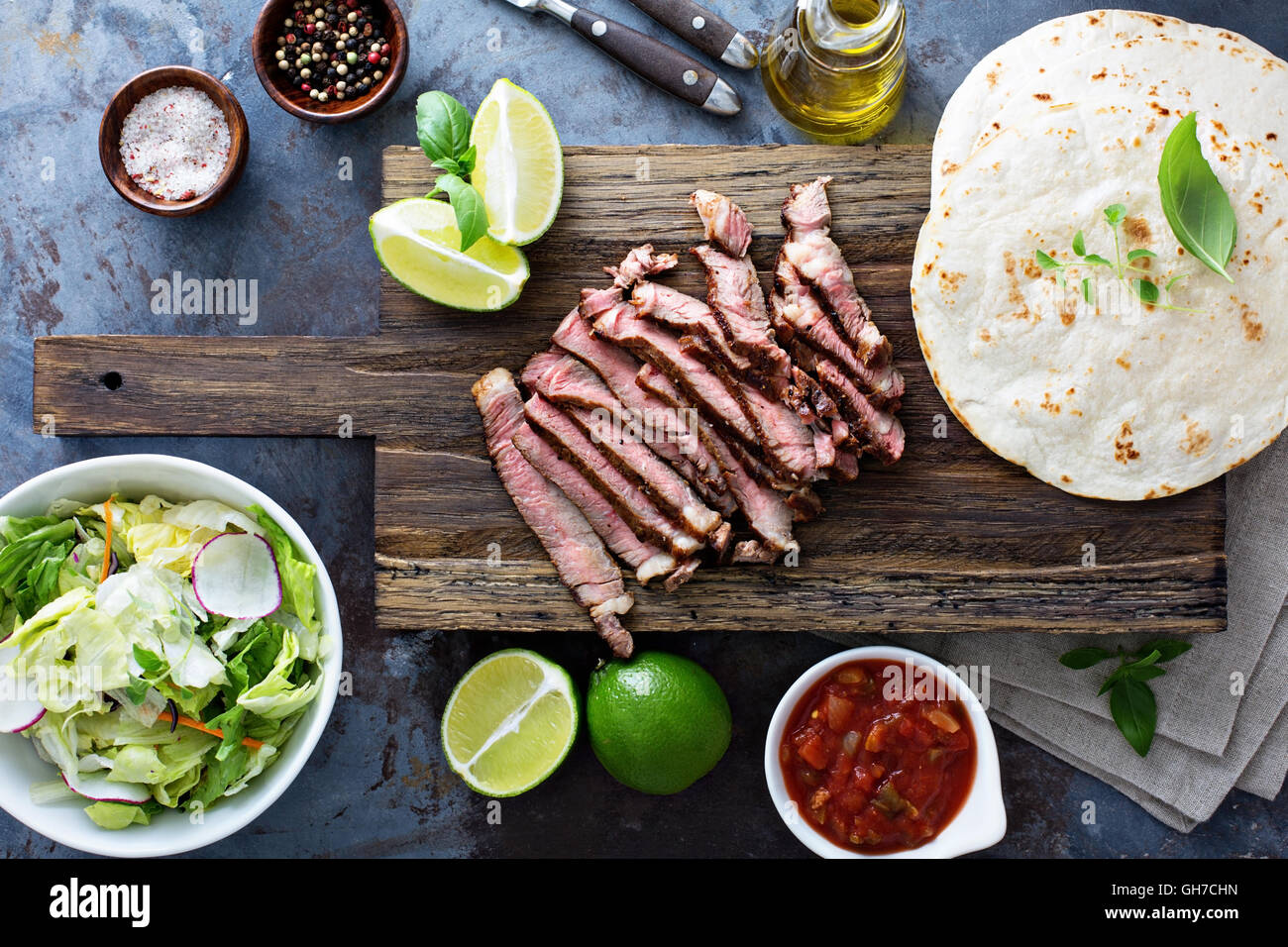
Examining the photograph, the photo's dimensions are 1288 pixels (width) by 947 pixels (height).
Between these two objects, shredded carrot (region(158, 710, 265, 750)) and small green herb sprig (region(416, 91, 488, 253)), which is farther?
small green herb sprig (region(416, 91, 488, 253))

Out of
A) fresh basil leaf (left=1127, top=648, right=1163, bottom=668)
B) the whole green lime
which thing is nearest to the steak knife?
the whole green lime

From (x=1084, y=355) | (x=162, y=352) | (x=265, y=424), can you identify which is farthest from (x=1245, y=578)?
(x=162, y=352)

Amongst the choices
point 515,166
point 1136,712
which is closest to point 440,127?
point 515,166

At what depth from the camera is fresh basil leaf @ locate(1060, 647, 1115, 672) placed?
3.44 meters

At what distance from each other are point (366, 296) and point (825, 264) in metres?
1.82

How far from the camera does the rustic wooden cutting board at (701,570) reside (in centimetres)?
336

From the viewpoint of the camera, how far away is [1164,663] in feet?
11.8

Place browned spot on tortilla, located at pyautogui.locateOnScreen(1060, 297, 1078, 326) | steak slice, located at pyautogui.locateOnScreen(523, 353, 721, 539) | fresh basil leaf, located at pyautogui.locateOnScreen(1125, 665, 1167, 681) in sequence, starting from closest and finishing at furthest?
1. browned spot on tortilla, located at pyautogui.locateOnScreen(1060, 297, 1078, 326)
2. steak slice, located at pyautogui.locateOnScreen(523, 353, 721, 539)
3. fresh basil leaf, located at pyautogui.locateOnScreen(1125, 665, 1167, 681)

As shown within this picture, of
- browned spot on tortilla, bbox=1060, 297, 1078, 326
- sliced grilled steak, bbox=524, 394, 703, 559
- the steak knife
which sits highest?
the steak knife

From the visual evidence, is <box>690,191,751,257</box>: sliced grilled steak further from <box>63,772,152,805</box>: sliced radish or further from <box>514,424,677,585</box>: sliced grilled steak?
<box>63,772,152,805</box>: sliced radish

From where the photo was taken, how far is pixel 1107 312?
3102 mm

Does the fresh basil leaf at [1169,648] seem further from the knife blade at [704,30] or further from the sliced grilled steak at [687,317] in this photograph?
the knife blade at [704,30]

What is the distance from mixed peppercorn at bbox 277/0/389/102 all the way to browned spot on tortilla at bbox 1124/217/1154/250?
272cm
